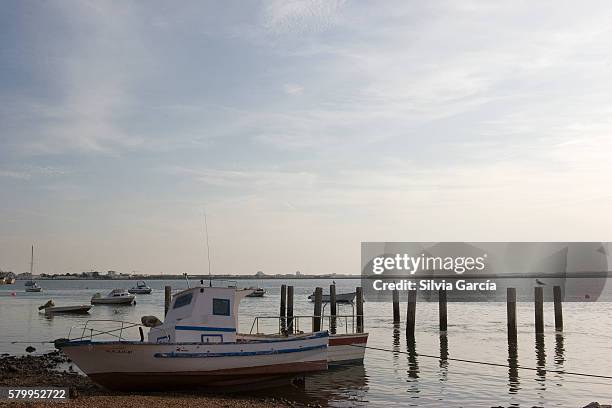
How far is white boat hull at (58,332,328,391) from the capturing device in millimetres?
18969

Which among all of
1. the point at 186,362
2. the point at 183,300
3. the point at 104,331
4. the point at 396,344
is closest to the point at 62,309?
the point at 104,331

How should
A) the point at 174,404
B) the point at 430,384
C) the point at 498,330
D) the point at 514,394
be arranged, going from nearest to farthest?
1. the point at 174,404
2. the point at 514,394
3. the point at 430,384
4. the point at 498,330

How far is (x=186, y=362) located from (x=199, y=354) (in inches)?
18.9

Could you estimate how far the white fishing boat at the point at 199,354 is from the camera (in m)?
19.0

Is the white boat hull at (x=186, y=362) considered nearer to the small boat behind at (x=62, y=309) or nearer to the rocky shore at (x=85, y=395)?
the rocky shore at (x=85, y=395)

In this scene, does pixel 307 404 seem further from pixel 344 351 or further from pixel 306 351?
pixel 344 351

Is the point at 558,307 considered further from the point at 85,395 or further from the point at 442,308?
the point at 85,395

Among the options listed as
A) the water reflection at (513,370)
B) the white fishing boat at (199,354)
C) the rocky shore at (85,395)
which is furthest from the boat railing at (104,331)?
the water reflection at (513,370)

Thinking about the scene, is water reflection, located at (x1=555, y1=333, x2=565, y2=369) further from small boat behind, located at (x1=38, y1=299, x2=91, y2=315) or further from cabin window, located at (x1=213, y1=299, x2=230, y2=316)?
small boat behind, located at (x1=38, y1=299, x2=91, y2=315)

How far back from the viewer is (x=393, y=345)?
34.9 m

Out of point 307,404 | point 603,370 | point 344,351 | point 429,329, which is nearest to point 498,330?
point 429,329

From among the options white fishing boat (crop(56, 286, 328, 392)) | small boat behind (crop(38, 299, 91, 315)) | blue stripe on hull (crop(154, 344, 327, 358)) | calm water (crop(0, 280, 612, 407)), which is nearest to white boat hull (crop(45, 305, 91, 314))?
small boat behind (crop(38, 299, 91, 315))

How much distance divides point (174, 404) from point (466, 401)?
974 cm

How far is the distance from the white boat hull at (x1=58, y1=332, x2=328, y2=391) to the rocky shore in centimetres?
59
